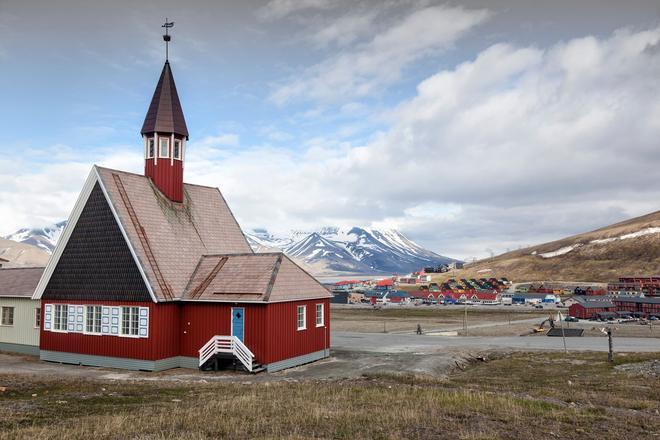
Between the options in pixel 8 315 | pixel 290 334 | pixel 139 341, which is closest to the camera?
pixel 139 341

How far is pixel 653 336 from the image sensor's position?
2185 inches

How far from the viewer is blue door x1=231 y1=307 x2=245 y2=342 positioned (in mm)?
29109

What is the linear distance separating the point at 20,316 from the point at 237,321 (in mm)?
17901

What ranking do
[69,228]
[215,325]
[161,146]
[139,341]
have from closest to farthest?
1. [139,341]
2. [215,325]
3. [69,228]
4. [161,146]

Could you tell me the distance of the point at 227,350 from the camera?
28.8 metres

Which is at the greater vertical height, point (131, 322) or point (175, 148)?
point (175, 148)

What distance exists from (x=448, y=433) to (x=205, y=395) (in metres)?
10.4

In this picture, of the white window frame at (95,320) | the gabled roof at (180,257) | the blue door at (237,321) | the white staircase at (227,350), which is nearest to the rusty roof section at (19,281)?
the gabled roof at (180,257)

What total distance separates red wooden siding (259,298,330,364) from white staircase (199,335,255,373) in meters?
0.85

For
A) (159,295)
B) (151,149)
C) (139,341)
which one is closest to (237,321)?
(159,295)

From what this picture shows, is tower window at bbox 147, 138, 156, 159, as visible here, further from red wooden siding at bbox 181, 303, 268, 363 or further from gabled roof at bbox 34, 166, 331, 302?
red wooden siding at bbox 181, 303, 268, 363

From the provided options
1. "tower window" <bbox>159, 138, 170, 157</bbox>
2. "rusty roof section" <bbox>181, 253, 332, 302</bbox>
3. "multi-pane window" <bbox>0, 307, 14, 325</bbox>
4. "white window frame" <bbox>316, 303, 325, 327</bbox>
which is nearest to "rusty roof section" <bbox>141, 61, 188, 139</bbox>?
"tower window" <bbox>159, 138, 170, 157</bbox>

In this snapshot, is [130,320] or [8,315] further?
[8,315]

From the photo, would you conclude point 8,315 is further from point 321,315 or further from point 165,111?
point 321,315
